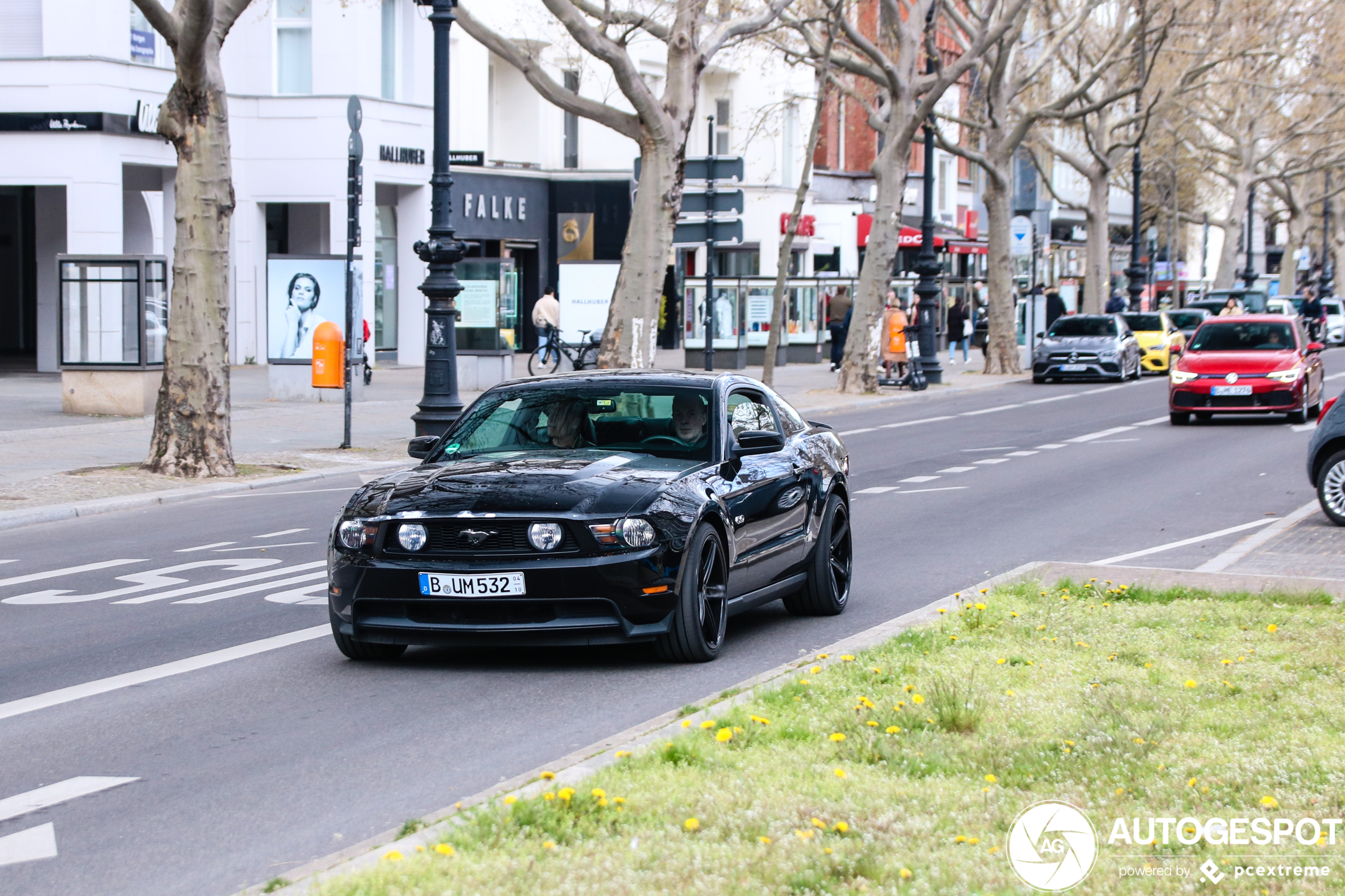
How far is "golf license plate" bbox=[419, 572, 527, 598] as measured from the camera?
314 inches

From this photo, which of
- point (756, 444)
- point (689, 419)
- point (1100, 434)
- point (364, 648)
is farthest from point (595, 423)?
point (1100, 434)

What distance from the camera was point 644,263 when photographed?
25547 millimetres

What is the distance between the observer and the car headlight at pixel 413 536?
8.11 m

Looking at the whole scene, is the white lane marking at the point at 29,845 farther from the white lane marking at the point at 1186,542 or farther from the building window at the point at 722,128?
the building window at the point at 722,128

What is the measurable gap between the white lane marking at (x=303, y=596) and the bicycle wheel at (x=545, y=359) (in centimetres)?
2476

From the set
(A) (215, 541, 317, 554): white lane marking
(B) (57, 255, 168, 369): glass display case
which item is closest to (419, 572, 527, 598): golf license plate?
(A) (215, 541, 317, 554): white lane marking

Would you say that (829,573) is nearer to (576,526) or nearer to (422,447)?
(422,447)

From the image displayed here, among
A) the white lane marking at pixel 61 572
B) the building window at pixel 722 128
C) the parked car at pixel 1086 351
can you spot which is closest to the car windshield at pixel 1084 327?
the parked car at pixel 1086 351

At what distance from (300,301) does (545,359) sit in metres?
9.14

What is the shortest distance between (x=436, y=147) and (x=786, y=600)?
12686mm

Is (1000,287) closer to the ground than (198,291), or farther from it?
farther from it

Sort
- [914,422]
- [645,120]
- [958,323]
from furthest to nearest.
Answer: [958,323] < [914,422] < [645,120]

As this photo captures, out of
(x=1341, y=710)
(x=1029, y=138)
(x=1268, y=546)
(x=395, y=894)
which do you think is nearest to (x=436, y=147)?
(x=1268, y=546)

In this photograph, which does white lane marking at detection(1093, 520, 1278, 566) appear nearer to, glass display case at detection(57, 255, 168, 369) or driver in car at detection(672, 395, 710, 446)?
driver in car at detection(672, 395, 710, 446)
